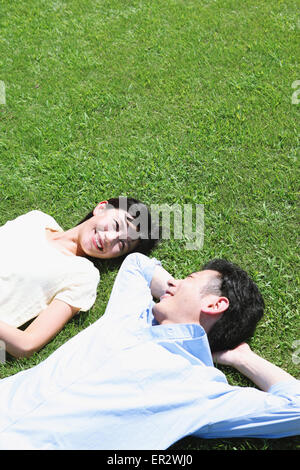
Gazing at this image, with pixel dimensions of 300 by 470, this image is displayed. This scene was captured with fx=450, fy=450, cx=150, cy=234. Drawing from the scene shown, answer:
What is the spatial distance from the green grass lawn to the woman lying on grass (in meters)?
0.21

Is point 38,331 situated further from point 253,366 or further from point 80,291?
point 253,366

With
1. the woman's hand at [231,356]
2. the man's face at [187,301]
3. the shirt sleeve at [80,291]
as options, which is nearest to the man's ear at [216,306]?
the man's face at [187,301]

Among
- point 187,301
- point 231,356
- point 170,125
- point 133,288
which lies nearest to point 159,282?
point 133,288

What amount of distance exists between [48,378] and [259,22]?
5321 mm

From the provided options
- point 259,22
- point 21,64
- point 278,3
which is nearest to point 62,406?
point 21,64

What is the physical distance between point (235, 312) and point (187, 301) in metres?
0.36

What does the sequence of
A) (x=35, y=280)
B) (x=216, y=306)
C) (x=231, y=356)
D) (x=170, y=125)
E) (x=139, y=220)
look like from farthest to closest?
(x=170, y=125)
(x=139, y=220)
(x=35, y=280)
(x=231, y=356)
(x=216, y=306)

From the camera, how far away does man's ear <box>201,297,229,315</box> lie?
308 centimetres

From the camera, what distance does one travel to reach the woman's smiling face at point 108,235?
12.4 feet

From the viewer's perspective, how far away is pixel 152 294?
367cm

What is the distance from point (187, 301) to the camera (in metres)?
3.12

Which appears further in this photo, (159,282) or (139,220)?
(139,220)

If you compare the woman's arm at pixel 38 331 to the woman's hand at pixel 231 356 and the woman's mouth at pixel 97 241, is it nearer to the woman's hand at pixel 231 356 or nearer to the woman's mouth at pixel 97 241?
the woman's mouth at pixel 97 241

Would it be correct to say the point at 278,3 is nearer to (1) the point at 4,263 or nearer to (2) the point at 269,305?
(2) the point at 269,305
